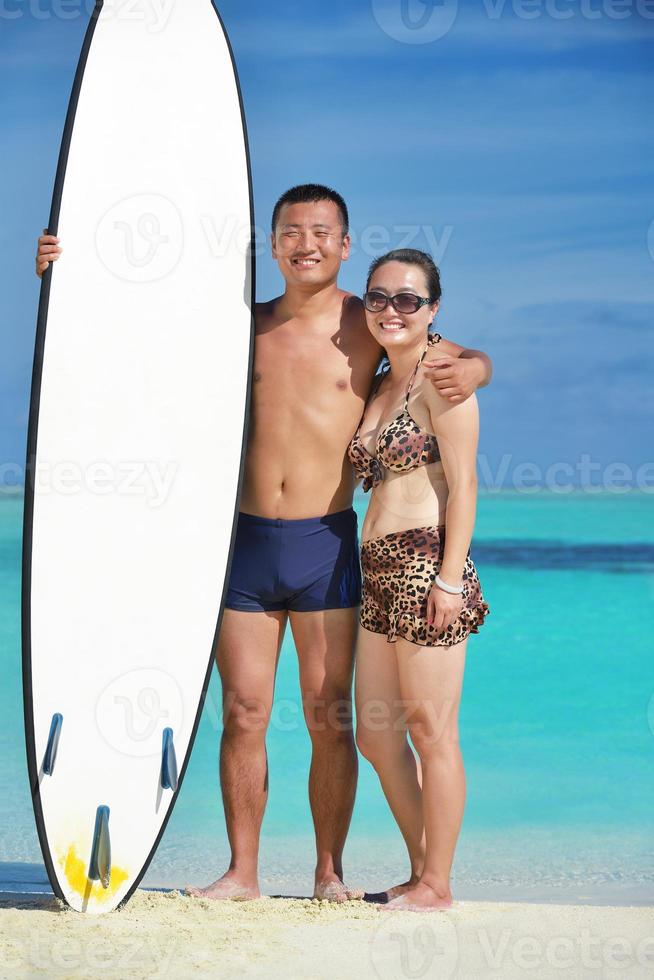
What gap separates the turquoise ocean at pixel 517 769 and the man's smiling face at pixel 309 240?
7.16 feet

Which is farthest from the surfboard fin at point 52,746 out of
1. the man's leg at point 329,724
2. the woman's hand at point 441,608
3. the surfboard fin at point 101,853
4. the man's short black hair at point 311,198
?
the man's short black hair at point 311,198

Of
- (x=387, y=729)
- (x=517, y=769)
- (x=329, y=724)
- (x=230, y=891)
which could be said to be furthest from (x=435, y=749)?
(x=517, y=769)

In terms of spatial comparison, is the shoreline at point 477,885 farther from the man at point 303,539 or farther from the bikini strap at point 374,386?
the bikini strap at point 374,386

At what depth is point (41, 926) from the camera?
9.89 feet

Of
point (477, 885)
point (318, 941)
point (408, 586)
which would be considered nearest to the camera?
point (318, 941)

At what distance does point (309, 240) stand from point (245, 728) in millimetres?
1334

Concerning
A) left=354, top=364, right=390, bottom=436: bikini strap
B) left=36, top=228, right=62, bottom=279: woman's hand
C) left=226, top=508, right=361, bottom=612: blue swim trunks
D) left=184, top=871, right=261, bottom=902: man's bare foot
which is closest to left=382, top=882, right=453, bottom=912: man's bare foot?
left=184, top=871, right=261, bottom=902: man's bare foot

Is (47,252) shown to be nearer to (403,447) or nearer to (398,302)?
(398,302)

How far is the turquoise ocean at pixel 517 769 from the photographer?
4949 millimetres

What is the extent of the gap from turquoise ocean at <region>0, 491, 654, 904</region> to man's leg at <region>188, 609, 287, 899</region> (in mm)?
975

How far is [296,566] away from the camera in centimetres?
324

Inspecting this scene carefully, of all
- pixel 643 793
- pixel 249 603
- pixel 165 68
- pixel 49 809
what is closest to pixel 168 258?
pixel 165 68

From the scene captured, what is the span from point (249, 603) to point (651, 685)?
7.59m

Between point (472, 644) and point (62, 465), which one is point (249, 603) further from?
point (472, 644)
